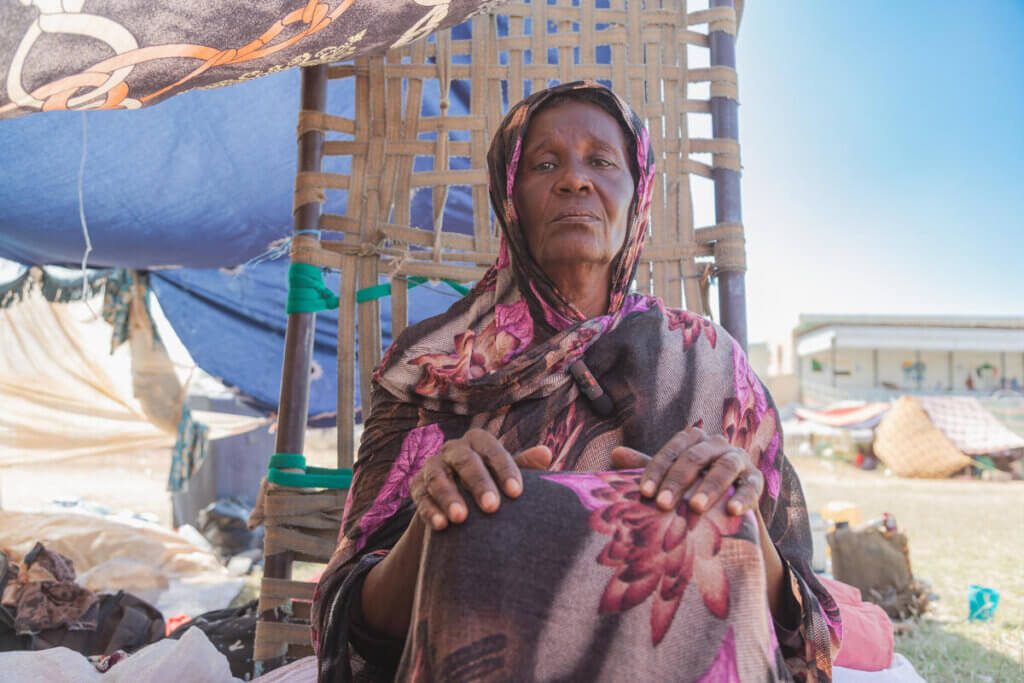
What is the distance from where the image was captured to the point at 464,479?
0.95 meters

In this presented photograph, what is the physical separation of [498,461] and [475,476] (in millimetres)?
39

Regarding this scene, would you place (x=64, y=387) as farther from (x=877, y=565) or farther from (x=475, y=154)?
(x=877, y=565)

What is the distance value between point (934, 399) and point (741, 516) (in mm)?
16342

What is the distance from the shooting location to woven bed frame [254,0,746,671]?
226cm

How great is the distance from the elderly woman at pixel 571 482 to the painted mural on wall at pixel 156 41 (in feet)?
Answer: 1.58

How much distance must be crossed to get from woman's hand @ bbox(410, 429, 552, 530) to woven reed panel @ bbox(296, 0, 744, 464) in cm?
128

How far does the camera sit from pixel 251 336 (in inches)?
226

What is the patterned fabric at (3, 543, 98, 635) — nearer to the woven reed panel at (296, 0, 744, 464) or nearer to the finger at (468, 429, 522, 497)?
the woven reed panel at (296, 0, 744, 464)

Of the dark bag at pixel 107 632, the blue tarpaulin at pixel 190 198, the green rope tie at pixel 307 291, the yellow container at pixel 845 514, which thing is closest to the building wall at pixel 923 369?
the yellow container at pixel 845 514

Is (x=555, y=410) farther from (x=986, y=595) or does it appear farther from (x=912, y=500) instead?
(x=912, y=500)

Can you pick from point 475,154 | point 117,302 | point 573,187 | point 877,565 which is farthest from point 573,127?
point 117,302

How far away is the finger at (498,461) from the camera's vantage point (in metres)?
0.92

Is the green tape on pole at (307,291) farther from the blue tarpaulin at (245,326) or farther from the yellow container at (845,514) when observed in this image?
the yellow container at (845,514)

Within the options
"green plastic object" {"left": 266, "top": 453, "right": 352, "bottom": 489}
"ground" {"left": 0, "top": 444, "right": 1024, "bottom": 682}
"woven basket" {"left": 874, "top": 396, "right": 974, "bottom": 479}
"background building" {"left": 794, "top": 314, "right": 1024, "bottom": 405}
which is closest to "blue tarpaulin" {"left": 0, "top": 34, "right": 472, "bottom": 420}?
"green plastic object" {"left": 266, "top": 453, "right": 352, "bottom": 489}
